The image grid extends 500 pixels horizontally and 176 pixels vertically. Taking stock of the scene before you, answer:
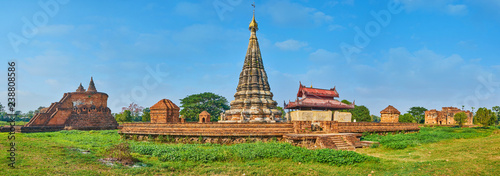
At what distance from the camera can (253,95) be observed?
21.6 meters

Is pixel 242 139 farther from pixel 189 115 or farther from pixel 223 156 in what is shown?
pixel 189 115

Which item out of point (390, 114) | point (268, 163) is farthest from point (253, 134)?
point (390, 114)

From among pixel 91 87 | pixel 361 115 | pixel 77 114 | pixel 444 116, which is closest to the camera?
pixel 77 114

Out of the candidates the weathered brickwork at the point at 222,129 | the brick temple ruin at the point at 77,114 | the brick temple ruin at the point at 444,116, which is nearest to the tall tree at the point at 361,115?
the brick temple ruin at the point at 444,116

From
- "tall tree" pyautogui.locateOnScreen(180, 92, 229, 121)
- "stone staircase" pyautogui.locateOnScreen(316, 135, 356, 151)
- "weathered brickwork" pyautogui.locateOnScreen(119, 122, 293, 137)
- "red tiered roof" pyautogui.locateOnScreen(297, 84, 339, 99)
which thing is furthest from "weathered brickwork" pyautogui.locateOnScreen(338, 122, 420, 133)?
"tall tree" pyautogui.locateOnScreen(180, 92, 229, 121)

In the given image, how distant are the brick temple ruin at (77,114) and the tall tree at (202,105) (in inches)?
584

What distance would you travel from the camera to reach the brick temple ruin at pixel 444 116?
5122 cm

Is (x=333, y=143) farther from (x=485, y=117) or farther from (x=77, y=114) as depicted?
(x=485, y=117)

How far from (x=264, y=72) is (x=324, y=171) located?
15.7 m

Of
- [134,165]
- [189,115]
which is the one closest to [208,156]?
[134,165]

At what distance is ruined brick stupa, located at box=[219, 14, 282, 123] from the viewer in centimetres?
2075

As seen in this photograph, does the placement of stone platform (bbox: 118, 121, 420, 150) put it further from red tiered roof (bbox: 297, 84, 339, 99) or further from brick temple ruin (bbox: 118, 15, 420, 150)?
red tiered roof (bbox: 297, 84, 339, 99)

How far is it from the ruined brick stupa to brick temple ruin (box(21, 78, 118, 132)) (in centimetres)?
2124

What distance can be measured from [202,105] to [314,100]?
30127 mm
